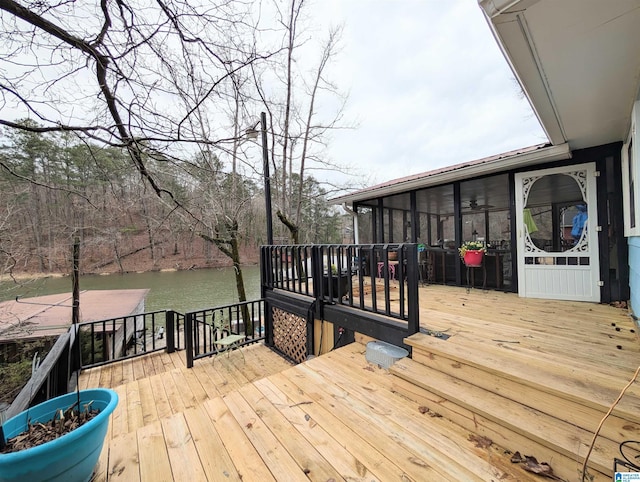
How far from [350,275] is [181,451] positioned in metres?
2.03

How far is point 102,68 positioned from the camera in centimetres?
214

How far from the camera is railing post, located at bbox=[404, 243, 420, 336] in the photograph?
233cm

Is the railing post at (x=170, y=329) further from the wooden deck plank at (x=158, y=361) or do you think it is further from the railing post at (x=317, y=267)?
the railing post at (x=317, y=267)

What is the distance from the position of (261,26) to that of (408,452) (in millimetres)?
3408

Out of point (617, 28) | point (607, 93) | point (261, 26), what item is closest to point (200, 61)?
point (261, 26)

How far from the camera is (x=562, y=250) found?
160 inches

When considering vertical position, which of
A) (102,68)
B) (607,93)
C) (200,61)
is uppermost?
(200,61)

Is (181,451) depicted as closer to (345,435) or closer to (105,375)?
(345,435)

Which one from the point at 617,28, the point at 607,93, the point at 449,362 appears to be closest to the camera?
the point at 617,28

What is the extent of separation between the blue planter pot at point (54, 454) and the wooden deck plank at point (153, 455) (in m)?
0.25

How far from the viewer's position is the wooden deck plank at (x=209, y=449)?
136 centimetres

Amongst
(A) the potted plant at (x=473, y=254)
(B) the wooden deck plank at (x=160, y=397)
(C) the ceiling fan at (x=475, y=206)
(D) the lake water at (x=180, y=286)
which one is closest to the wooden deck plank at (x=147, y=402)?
(B) the wooden deck plank at (x=160, y=397)

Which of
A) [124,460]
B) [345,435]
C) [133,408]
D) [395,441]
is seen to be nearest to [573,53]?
[395,441]

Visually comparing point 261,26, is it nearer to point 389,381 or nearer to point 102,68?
point 102,68
